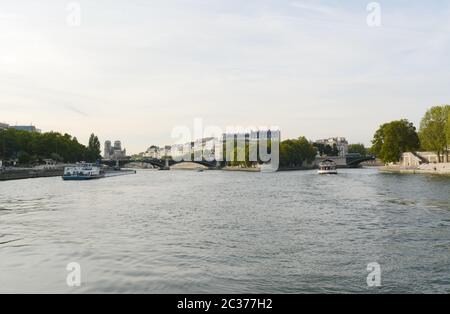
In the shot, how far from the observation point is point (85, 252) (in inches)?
596

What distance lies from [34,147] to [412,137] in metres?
75.6

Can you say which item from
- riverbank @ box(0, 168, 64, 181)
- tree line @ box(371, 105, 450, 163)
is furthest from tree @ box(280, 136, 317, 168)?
riverbank @ box(0, 168, 64, 181)

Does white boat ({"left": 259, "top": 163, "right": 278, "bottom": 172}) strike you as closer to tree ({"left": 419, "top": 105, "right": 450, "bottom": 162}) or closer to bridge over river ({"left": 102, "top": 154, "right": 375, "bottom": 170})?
bridge over river ({"left": 102, "top": 154, "right": 375, "bottom": 170})

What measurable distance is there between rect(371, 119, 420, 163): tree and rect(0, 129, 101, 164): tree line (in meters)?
68.1

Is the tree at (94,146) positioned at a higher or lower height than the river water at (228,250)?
higher

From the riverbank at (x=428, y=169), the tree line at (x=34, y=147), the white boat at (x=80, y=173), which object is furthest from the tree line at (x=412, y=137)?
the tree line at (x=34, y=147)

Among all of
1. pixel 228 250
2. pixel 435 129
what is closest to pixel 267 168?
pixel 435 129

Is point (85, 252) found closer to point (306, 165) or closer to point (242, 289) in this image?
point (242, 289)

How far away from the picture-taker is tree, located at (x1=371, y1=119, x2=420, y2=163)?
9594 centimetres

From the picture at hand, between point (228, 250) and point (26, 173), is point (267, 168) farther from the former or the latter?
point (228, 250)

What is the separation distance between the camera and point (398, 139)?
95312 millimetres

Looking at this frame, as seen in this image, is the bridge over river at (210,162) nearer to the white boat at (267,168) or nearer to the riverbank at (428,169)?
the white boat at (267,168)

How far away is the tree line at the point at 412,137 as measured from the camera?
86625mm
